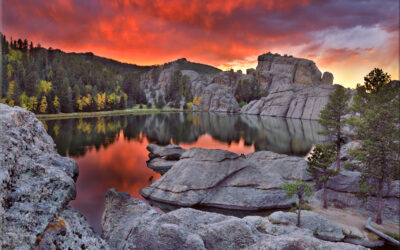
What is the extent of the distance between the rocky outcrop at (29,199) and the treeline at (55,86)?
54201 mm

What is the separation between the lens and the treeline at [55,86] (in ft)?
295

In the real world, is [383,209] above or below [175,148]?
below

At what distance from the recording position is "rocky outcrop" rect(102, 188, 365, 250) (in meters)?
9.98

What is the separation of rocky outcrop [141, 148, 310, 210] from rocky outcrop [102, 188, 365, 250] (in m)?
11.1

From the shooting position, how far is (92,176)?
34.3m

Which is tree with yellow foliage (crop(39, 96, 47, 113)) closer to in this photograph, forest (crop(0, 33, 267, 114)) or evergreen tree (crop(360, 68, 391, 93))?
forest (crop(0, 33, 267, 114))

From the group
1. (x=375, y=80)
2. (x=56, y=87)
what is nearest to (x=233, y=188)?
(x=375, y=80)

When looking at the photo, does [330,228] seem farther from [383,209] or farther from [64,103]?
[64,103]

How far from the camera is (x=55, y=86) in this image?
11362cm

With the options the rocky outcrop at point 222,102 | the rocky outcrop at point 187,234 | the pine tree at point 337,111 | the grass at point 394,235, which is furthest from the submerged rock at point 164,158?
the rocky outcrop at point 222,102

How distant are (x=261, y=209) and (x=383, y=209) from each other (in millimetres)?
13136

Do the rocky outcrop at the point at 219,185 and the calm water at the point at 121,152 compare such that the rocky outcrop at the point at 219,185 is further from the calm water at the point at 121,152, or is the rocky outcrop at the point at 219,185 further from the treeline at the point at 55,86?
the treeline at the point at 55,86

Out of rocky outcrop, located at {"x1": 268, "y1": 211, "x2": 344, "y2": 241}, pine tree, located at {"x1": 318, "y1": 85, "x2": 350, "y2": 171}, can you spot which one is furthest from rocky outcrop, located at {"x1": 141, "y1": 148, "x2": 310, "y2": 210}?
pine tree, located at {"x1": 318, "y1": 85, "x2": 350, "y2": 171}

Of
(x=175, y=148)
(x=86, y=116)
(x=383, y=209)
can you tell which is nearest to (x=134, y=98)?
(x=86, y=116)
